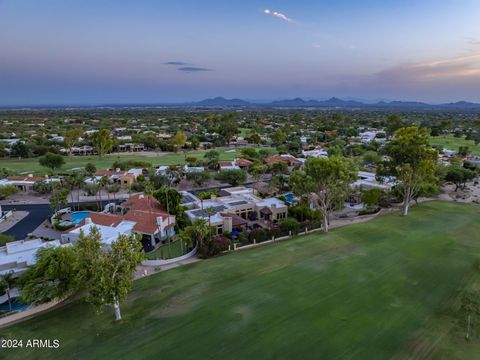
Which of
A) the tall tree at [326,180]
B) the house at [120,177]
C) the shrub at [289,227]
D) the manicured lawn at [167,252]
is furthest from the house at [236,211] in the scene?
the house at [120,177]

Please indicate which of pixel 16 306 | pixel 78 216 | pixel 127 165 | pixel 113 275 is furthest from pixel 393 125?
pixel 16 306

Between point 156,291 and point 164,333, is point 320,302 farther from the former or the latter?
point 156,291

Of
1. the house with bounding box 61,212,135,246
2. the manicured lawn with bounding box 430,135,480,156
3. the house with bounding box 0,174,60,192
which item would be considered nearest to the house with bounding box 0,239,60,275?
the house with bounding box 61,212,135,246

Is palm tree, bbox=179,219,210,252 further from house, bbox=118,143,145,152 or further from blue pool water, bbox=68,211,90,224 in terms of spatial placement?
house, bbox=118,143,145,152

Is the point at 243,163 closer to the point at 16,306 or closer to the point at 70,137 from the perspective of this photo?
the point at 70,137

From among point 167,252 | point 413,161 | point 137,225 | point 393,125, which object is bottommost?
point 167,252
